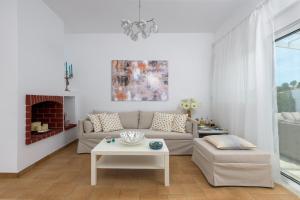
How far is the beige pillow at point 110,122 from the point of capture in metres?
4.28

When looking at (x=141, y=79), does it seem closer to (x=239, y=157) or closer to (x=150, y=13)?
(x=150, y=13)

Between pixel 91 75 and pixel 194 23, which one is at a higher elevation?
pixel 194 23

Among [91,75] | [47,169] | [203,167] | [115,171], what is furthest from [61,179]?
[91,75]

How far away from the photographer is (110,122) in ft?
14.3

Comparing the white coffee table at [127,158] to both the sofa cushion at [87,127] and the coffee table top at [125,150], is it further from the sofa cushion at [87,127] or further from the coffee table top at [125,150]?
the sofa cushion at [87,127]

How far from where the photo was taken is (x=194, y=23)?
446cm

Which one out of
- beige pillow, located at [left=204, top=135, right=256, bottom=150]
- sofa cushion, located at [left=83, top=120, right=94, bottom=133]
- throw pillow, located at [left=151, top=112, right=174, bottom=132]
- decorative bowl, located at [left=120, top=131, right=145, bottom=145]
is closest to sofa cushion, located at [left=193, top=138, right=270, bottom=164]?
beige pillow, located at [left=204, top=135, right=256, bottom=150]

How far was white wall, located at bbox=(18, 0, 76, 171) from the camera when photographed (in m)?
2.95

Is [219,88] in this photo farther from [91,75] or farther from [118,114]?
[91,75]

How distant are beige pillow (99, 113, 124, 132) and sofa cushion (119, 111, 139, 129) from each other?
0.15m

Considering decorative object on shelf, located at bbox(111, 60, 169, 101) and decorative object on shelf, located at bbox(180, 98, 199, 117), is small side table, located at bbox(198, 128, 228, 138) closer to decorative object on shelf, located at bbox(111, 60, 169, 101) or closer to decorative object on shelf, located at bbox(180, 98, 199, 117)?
decorative object on shelf, located at bbox(180, 98, 199, 117)

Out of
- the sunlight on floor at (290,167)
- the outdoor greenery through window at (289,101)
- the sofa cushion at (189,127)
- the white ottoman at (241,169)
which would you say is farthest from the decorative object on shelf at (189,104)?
the white ottoman at (241,169)

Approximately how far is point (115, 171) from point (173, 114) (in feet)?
6.08

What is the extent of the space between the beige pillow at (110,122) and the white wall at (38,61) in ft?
2.91
